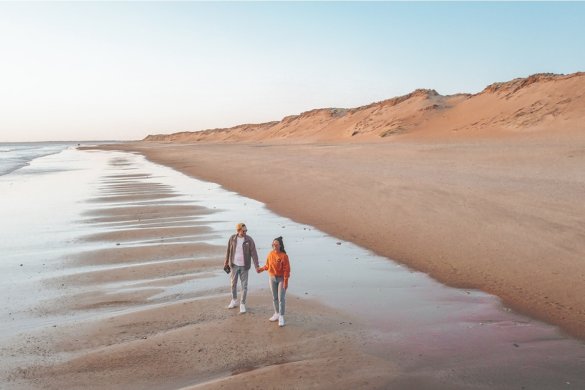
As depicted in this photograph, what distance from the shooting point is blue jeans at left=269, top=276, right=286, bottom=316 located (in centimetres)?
785

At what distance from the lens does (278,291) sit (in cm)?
816

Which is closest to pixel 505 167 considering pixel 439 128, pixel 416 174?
pixel 416 174

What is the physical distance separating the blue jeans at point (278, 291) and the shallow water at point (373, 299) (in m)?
1.00

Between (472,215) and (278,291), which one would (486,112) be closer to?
(472,215)

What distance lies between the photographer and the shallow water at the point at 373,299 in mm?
6551

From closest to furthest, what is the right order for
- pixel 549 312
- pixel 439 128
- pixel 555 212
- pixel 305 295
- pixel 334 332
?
pixel 334 332
pixel 549 312
pixel 305 295
pixel 555 212
pixel 439 128

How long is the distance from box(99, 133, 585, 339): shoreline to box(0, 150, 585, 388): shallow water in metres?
0.69

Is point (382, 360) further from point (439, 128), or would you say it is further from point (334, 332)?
point (439, 128)

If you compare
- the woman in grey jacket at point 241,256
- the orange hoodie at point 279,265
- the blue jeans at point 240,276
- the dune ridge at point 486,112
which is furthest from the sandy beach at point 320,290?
the dune ridge at point 486,112

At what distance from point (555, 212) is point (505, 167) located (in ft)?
40.2

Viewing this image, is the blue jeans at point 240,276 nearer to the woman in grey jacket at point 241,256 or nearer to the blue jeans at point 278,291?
the woman in grey jacket at point 241,256

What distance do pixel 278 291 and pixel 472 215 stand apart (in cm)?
888

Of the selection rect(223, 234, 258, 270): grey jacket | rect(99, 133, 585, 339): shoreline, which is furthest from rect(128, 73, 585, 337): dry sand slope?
rect(223, 234, 258, 270): grey jacket

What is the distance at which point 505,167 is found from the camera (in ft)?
85.0
